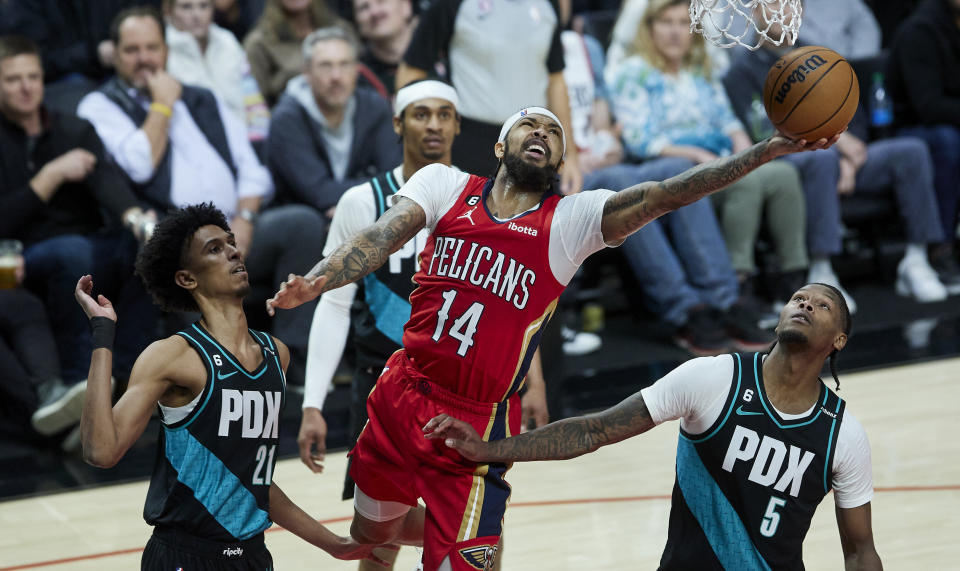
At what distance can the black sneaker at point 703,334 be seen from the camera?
809 cm

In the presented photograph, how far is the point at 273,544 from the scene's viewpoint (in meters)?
5.39

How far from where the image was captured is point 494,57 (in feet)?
21.9

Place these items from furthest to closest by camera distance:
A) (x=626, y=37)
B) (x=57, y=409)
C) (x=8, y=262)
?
(x=626, y=37) → (x=8, y=262) → (x=57, y=409)

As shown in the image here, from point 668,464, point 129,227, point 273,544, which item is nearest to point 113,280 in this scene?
point 129,227

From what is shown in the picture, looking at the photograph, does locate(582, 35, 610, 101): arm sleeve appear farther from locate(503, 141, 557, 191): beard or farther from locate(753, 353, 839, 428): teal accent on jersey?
locate(753, 353, 839, 428): teal accent on jersey

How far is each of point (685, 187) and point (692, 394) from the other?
0.63m

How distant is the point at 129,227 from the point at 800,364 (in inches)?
176

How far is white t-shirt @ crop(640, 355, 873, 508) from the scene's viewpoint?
368 cm

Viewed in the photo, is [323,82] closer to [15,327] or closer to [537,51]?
[537,51]

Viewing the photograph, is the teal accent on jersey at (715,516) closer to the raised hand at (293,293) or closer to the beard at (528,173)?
the beard at (528,173)

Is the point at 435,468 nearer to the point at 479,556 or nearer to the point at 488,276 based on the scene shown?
the point at 479,556

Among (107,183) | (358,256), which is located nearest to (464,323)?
(358,256)

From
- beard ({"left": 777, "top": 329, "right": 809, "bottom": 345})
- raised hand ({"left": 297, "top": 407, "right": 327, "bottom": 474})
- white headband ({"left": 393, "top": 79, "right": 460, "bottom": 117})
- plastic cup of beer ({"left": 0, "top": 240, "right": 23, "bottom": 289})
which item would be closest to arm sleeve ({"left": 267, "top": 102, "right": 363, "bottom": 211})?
plastic cup of beer ({"left": 0, "top": 240, "right": 23, "bottom": 289})

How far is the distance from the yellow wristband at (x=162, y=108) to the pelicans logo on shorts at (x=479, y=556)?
4.53 m
